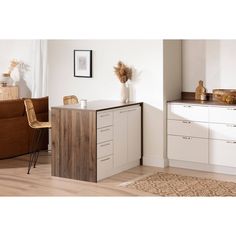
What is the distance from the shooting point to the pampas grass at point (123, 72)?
600 centimetres

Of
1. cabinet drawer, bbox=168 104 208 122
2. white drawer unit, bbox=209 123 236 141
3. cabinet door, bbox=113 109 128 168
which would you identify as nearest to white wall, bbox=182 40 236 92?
cabinet drawer, bbox=168 104 208 122

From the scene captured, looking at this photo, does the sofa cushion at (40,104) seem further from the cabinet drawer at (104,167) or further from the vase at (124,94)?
the cabinet drawer at (104,167)

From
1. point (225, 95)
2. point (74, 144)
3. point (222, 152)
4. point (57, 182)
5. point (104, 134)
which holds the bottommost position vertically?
point (57, 182)

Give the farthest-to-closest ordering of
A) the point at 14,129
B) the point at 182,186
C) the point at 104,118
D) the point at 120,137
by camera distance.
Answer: the point at 14,129 < the point at 120,137 < the point at 104,118 < the point at 182,186

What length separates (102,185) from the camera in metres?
5.23

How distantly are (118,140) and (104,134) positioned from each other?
1.18ft

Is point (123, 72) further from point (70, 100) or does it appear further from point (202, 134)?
point (202, 134)

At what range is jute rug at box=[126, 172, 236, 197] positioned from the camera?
491 centimetres

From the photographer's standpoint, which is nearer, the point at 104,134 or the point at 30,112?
the point at 104,134

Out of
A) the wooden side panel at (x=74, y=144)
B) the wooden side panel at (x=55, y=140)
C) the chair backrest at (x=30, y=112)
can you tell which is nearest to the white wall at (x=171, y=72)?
the wooden side panel at (x=74, y=144)

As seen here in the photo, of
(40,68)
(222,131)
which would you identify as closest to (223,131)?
(222,131)

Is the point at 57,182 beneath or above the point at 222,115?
beneath

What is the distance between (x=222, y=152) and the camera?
18.5 feet
